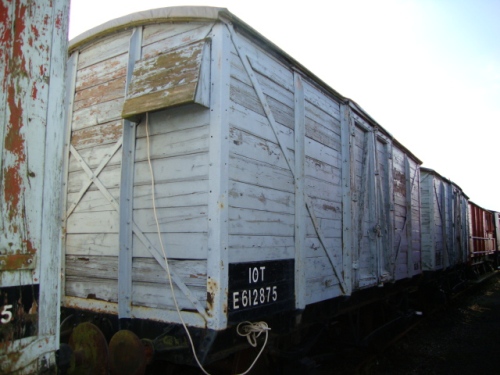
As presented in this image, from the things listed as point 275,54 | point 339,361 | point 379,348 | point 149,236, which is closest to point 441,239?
point 379,348

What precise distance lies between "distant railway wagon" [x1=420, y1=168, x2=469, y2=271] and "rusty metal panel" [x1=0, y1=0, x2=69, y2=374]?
9975 millimetres

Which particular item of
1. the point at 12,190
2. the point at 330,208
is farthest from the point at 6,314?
the point at 330,208

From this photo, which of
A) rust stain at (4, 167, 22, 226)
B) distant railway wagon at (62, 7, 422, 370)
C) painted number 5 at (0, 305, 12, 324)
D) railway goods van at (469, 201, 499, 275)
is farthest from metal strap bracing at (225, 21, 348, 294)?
railway goods van at (469, 201, 499, 275)

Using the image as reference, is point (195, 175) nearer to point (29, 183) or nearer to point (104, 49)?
point (29, 183)

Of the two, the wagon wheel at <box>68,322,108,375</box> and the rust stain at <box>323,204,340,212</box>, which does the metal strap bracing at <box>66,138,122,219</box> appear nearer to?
the wagon wheel at <box>68,322,108,375</box>

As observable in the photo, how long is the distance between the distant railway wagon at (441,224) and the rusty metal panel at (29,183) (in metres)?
9.98

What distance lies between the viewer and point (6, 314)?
1.68m

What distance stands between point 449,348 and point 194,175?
649 centimetres

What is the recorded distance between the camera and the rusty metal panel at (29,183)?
1.71 m

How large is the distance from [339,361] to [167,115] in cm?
481

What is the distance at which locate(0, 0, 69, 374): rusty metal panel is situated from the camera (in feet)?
5.61

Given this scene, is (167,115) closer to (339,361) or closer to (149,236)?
(149,236)

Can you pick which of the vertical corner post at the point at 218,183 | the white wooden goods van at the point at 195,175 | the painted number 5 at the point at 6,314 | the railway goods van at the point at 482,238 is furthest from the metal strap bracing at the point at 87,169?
the railway goods van at the point at 482,238

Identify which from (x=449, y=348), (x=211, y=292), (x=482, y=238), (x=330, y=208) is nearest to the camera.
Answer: (x=211, y=292)
